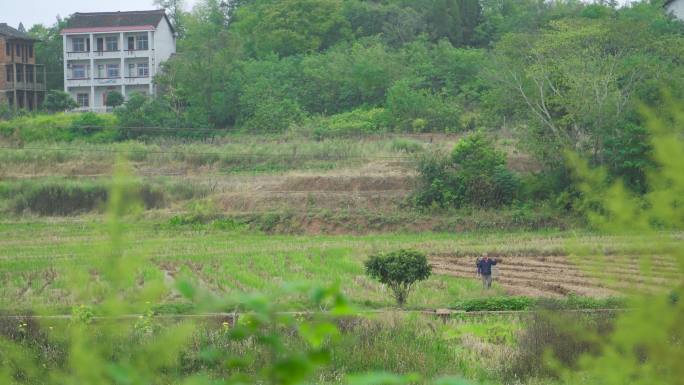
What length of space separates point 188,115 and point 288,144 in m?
7.04

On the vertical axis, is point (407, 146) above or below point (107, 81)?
below

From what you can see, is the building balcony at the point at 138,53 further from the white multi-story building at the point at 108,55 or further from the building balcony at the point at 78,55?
the building balcony at the point at 78,55

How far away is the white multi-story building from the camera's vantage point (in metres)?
56.9

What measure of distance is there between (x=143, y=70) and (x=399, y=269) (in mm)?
39647

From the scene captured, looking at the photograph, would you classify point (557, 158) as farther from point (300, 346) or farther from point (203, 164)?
point (300, 346)

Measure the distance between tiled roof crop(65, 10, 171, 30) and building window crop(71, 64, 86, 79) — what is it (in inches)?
89.5

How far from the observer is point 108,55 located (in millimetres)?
57219

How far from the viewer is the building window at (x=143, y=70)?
188ft

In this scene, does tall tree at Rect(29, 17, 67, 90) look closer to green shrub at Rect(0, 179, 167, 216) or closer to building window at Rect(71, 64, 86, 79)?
building window at Rect(71, 64, 86, 79)

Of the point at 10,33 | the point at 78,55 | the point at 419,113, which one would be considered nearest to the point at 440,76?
the point at 419,113

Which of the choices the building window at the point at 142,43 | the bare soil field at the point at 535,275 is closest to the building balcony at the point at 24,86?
the building window at the point at 142,43

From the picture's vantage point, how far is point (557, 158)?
37656mm

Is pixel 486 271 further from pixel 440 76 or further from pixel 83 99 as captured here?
pixel 83 99

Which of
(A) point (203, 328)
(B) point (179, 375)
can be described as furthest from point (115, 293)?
(A) point (203, 328)
